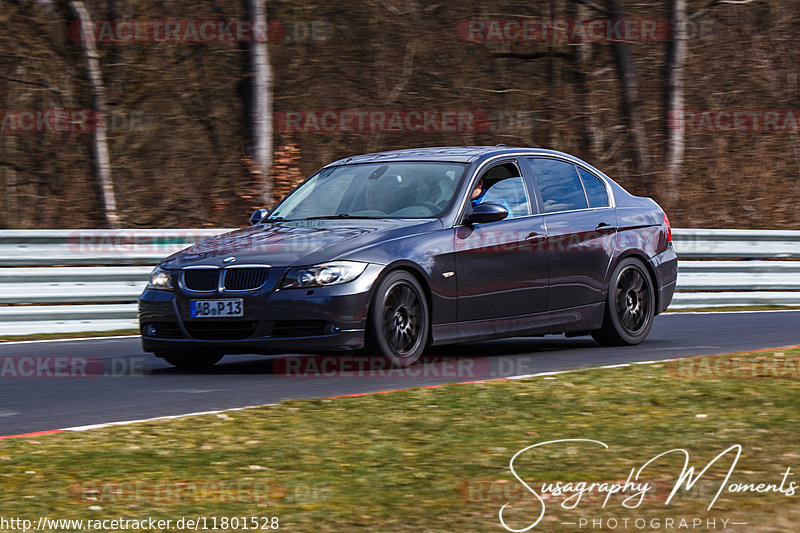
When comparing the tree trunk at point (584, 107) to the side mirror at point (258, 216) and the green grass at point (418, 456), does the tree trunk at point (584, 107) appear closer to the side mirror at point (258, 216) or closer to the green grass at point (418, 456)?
the side mirror at point (258, 216)

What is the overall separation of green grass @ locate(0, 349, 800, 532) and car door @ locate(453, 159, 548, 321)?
175cm

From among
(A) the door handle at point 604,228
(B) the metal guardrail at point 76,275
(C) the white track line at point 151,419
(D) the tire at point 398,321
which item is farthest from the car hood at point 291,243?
(B) the metal guardrail at point 76,275

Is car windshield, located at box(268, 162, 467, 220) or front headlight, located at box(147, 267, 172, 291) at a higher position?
car windshield, located at box(268, 162, 467, 220)

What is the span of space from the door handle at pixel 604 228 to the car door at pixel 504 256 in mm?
713

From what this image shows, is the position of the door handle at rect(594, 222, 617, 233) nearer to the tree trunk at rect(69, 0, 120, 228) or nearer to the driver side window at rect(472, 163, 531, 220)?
the driver side window at rect(472, 163, 531, 220)

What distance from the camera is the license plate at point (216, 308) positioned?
8.94 m

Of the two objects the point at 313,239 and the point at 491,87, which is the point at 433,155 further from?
the point at 491,87

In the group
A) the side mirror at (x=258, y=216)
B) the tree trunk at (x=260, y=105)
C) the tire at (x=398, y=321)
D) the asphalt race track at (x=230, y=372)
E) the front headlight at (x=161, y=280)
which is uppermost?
the tree trunk at (x=260, y=105)

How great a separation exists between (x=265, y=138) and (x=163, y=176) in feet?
22.9

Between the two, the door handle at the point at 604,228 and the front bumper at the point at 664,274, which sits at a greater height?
the door handle at the point at 604,228

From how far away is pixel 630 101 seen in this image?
79.9 ft

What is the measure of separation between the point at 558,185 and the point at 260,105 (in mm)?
8036

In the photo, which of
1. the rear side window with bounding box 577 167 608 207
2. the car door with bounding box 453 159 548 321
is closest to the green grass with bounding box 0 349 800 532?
the car door with bounding box 453 159 548 321

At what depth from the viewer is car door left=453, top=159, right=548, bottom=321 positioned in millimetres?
9703
